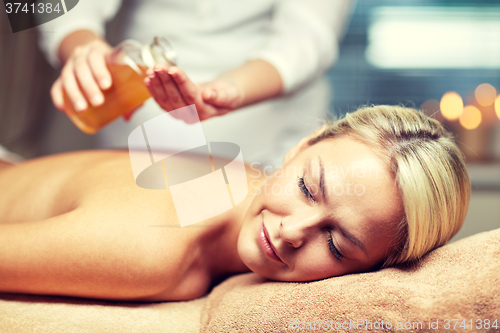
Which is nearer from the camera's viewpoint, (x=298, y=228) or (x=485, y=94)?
(x=298, y=228)

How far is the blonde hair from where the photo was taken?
0.61m

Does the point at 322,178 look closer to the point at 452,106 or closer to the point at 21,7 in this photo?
the point at 21,7

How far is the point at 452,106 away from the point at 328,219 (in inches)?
69.7

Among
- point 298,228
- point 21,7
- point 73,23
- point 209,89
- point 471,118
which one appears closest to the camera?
point 298,228

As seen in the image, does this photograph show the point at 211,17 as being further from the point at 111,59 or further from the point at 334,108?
the point at 334,108

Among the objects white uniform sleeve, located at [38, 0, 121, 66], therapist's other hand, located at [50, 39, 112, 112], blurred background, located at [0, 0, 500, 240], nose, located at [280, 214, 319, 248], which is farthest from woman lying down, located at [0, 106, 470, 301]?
blurred background, located at [0, 0, 500, 240]

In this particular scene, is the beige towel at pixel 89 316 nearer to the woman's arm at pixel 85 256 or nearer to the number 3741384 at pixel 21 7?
the woman's arm at pixel 85 256

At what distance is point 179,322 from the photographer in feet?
2.15

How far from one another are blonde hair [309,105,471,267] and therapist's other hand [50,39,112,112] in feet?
1.56

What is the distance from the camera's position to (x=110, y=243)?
662 mm

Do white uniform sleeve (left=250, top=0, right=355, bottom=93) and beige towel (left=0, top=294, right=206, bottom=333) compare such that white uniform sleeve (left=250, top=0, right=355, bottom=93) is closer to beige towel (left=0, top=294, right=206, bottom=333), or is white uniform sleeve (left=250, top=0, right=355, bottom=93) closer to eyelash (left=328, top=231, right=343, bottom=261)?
eyelash (left=328, top=231, right=343, bottom=261)

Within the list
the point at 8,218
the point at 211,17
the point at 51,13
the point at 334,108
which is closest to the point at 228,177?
the point at 8,218

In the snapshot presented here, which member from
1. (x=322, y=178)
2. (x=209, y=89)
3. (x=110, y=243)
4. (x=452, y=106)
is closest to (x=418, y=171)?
(x=322, y=178)

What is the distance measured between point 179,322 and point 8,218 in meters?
0.50
